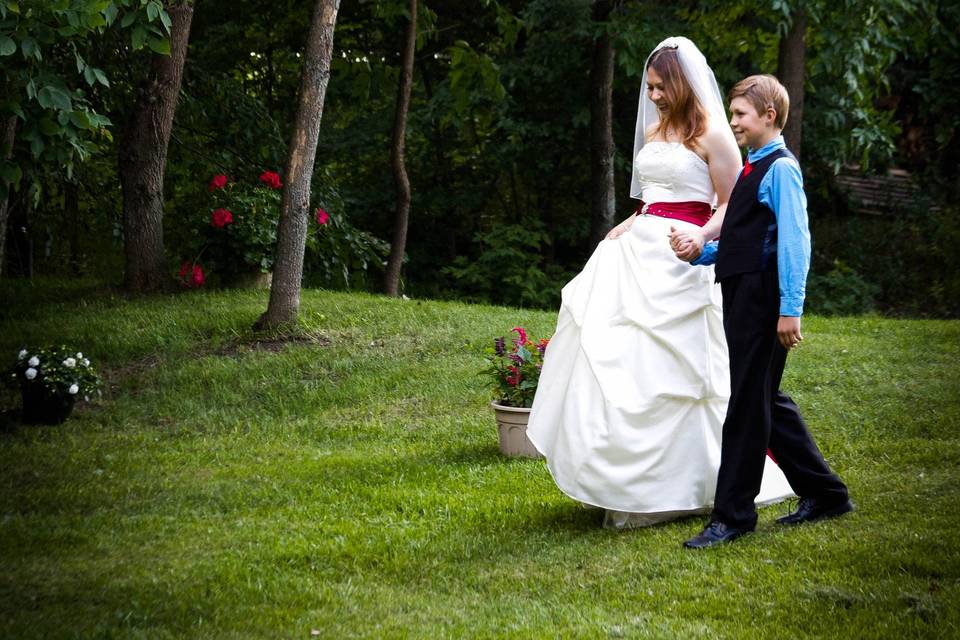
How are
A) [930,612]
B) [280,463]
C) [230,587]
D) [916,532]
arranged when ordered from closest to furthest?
1. [930,612]
2. [230,587]
3. [916,532]
4. [280,463]

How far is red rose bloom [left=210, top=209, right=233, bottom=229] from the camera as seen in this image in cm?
1026

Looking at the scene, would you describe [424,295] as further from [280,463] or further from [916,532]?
[916,532]

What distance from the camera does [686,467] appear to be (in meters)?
4.59

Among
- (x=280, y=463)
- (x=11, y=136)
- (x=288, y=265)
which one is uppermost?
(x=11, y=136)

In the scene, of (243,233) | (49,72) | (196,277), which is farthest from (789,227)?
(196,277)

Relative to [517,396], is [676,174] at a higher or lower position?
higher

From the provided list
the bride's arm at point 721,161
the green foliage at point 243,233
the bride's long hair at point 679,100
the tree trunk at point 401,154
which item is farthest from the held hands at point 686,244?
the tree trunk at point 401,154

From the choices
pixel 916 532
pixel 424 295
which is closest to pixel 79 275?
pixel 424 295

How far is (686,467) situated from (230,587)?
1990 millimetres

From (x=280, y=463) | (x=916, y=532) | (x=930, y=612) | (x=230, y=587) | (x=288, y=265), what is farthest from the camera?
(x=288, y=265)

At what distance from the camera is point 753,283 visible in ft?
13.9

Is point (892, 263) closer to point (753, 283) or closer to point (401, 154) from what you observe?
point (401, 154)

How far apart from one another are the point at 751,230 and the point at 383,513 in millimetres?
2238

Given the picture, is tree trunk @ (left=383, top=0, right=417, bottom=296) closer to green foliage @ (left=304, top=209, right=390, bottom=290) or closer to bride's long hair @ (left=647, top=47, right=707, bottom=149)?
green foliage @ (left=304, top=209, right=390, bottom=290)
